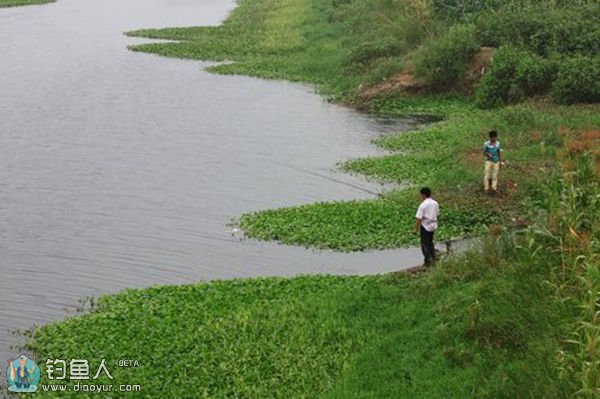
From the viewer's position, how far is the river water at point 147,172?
23047mm

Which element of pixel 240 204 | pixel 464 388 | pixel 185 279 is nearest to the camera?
pixel 464 388

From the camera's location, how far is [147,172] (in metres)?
31.8

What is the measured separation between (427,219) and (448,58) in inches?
906

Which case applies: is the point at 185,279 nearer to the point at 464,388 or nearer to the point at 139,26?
the point at 464,388

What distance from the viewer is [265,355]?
57.5ft

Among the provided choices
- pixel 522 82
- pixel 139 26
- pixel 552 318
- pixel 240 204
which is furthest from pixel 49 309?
pixel 139 26

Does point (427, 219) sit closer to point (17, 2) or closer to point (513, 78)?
point (513, 78)

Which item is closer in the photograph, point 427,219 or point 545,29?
point 427,219

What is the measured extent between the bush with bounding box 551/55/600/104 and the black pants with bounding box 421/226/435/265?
60.5ft

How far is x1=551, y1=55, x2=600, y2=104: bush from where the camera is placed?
3594cm

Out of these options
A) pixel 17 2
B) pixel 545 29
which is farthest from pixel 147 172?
pixel 17 2

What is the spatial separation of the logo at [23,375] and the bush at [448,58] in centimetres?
2927

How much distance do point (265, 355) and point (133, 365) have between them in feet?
8.99

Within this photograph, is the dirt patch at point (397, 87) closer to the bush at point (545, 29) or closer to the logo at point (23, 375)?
the bush at point (545, 29)
